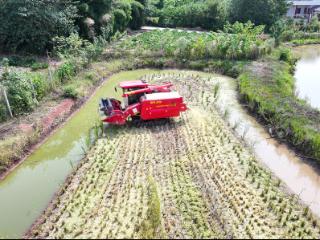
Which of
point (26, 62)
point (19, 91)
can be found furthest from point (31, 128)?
point (26, 62)

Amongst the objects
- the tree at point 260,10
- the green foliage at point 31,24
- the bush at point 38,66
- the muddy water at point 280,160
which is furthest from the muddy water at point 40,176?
the tree at point 260,10

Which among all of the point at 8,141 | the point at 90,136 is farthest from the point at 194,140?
the point at 8,141

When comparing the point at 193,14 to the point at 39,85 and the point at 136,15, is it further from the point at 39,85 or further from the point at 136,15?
the point at 39,85

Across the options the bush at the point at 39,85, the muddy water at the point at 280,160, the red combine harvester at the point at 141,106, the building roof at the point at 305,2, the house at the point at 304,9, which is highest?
the building roof at the point at 305,2

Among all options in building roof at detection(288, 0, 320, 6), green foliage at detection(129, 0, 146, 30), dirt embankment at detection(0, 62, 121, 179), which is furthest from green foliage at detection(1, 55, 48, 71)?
building roof at detection(288, 0, 320, 6)

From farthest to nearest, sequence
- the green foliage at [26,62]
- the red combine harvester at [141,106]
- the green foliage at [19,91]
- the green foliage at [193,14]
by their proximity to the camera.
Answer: the green foliage at [193,14] < the green foliage at [26,62] < the green foliage at [19,91] < the red combine harvester at [141,106]

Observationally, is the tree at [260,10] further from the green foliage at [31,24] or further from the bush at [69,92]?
the bush at [69,92]
